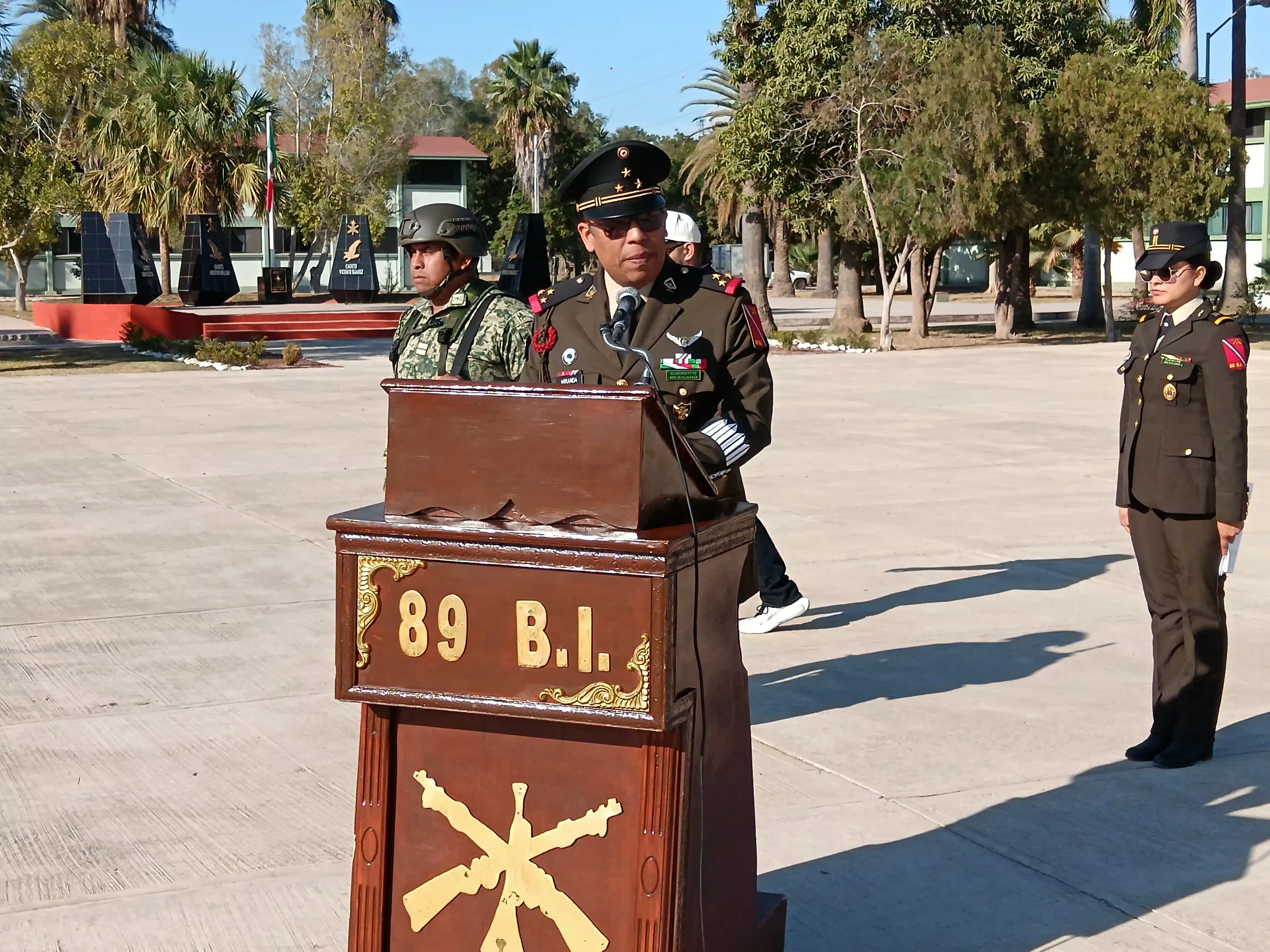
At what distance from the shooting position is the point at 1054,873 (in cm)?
421

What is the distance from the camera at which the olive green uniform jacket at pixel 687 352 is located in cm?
352

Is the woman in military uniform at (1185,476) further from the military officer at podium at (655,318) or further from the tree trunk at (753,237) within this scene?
the tree trunk at (753,237)

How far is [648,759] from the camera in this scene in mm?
2758

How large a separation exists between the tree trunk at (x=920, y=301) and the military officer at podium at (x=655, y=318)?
28055 mm

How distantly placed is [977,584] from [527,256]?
1075 inches

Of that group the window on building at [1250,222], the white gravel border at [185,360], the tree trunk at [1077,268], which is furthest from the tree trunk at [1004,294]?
the window on building at [1250,222]

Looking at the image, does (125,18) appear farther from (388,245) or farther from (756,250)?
(756,250)

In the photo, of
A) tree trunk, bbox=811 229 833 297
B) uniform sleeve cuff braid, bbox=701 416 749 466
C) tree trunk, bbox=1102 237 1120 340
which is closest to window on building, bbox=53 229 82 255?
tree trunk, bbox=811 229 833 297

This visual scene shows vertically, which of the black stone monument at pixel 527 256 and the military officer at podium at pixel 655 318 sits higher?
the black stone monument at pixel 527 256

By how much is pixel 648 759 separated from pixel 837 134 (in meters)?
29.0

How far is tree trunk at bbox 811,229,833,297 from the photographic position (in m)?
55.8

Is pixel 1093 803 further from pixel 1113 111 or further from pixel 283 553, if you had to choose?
pixel 1113 111

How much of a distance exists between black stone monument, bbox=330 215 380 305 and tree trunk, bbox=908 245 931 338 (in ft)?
54.9

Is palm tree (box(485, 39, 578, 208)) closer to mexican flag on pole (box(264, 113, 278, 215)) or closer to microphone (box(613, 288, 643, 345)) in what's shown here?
mexican flag on pole (box(264, 113, 278, 215))
